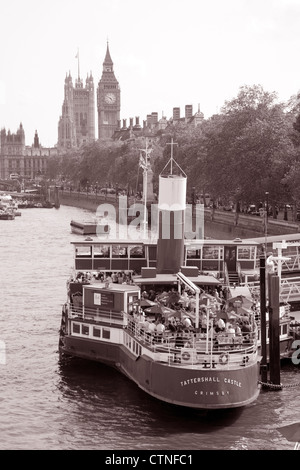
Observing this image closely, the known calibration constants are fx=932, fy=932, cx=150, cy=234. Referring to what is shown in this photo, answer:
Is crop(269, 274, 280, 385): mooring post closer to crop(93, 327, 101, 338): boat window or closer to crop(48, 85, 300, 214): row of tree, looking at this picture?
crop(93, 327, 101, 338): boat window

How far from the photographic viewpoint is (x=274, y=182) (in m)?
77.2

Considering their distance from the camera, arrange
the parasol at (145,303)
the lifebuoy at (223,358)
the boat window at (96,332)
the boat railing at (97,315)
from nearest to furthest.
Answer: the lifebuoy at (223,358), the parasol at (145,303), the boat railing at (97,315), the boat window at (96,332)

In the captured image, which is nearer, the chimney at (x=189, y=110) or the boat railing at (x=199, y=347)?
the boat railing at (x=199, y=347)

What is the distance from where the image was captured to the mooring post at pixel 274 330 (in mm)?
31422

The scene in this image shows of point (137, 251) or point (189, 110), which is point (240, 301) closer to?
point (137, 251)

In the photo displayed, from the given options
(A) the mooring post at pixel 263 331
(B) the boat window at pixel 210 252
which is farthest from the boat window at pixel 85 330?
(B) the boat window at pixel 210 252

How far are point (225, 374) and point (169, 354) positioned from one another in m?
2.00

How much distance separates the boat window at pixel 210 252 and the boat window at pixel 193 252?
0.31 meters

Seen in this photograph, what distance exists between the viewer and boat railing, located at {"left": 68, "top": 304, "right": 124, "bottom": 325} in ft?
111

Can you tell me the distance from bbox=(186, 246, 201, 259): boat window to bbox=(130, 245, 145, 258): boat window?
1968 mm

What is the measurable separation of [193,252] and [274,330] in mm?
9934

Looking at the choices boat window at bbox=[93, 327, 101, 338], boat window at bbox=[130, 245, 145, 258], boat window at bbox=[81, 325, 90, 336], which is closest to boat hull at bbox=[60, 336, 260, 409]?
boat window at bbox=[93, 327, 101, 338]

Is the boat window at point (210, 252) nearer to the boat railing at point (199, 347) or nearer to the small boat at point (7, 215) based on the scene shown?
the boat railing at point (199, 347)
